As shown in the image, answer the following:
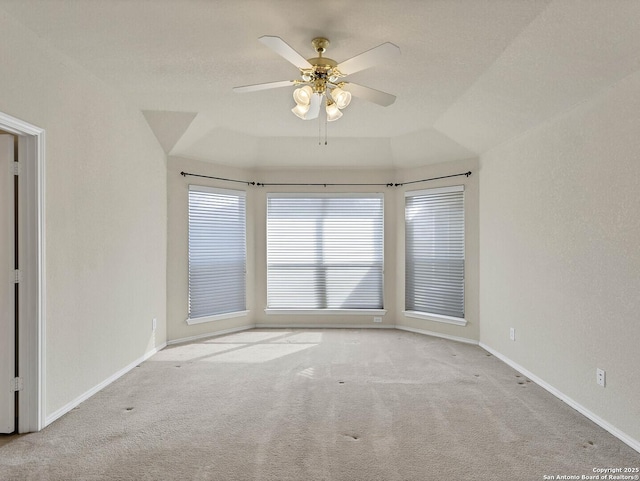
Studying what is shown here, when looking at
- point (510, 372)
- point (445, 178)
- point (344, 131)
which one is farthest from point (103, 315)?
point (445, 178)

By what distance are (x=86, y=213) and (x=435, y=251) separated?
407cm

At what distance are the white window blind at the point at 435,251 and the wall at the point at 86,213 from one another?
3421mm

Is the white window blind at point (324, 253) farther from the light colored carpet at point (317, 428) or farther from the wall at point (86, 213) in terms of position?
the wall at point (86, 213)

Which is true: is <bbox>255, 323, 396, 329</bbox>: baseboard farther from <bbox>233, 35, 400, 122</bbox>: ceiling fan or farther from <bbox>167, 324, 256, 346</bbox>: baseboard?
<bbox>233, 35, 400, 122</bbox>: ceiling fan

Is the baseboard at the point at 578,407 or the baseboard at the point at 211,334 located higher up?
the baseboard at the point at 211,334

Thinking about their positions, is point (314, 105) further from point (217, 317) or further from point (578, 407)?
point (217, 317)

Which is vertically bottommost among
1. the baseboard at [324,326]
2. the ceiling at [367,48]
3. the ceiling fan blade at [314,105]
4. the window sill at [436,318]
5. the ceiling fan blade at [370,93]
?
the baseboard at [324,326]

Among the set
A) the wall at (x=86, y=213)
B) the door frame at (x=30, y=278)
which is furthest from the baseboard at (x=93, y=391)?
the door frame at (x=30, y=278)

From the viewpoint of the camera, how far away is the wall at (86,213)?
8.66ft

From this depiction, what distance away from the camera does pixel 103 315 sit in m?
3.38

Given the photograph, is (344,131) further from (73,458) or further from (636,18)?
(73,458)

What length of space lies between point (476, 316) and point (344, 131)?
286 cm

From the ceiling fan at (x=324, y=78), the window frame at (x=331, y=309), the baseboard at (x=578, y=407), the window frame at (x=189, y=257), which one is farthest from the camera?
the window frame at (x=331, y=309)

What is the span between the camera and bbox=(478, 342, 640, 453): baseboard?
2.49 meters
